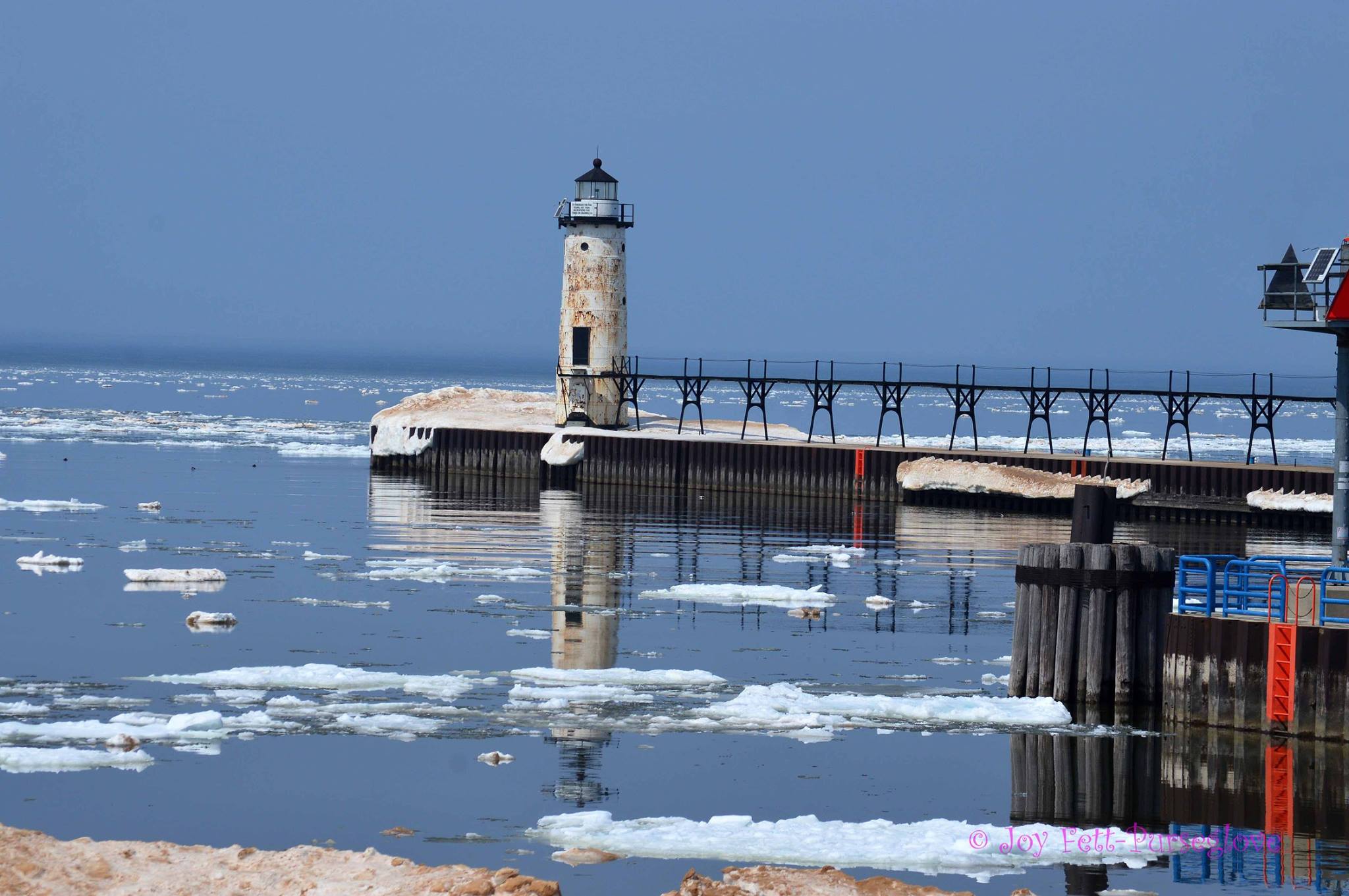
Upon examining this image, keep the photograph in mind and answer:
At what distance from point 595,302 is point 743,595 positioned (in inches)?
1072

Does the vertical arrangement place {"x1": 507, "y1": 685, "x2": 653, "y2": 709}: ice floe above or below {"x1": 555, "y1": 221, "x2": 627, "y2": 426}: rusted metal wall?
below

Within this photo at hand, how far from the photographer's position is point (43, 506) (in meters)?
37.1

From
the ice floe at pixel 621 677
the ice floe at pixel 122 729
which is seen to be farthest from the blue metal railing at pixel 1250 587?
the ice floe at pixel 122 729

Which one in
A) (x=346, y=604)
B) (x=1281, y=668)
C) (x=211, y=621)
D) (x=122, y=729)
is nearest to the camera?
(x=122, y=729)

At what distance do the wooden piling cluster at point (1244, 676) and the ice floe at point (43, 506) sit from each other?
2707cm

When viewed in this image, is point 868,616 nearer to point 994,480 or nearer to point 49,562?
point 49,562

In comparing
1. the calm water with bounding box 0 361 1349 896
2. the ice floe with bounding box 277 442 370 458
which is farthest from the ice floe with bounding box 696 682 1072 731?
the ice floe with bounding box 277 442 370 458

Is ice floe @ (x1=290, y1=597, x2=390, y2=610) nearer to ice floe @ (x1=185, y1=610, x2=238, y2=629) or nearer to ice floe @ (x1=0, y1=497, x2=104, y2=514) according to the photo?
ice floe @ (x1=185, y1=610, x2=238, y2=629)

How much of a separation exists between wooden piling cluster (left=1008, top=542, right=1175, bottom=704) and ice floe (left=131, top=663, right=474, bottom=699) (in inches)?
232

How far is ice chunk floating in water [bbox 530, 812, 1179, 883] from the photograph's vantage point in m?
12.0

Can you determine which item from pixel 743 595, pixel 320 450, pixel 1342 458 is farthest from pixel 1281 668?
pixel 320 450

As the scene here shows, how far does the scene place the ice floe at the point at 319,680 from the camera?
17500 millimetres

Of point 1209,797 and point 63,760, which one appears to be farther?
point 1209,797

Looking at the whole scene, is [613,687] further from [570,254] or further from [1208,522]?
[570,254]
